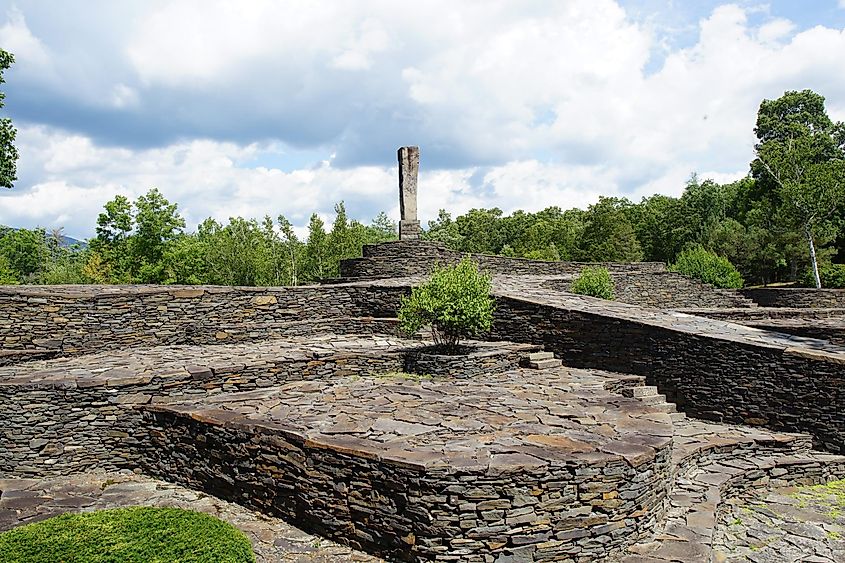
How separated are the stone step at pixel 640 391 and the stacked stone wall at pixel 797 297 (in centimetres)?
1184

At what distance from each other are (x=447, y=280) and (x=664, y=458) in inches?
167

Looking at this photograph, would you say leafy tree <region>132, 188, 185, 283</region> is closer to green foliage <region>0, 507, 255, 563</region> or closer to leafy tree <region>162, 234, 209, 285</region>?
leafy tree <region>162, 234, 209, 285</region>

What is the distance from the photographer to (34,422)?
661 centimetres

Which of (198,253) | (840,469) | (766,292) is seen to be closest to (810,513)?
(840,469)

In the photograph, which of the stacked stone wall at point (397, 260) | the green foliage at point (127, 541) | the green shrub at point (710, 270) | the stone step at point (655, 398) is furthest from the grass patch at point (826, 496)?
the green shrub at point (710, 270)

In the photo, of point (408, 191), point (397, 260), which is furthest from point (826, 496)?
point (408, 191)

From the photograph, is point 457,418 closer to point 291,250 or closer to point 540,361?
point 540,361

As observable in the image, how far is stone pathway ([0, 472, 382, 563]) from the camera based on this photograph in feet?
16.2

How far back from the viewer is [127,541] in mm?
3592

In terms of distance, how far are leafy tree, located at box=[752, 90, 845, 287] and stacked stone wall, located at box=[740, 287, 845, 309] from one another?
19.3 feet

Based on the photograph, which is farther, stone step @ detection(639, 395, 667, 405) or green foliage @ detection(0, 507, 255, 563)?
stone step @ detection(639, 395, 667, 405)

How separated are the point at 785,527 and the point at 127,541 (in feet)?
18.0

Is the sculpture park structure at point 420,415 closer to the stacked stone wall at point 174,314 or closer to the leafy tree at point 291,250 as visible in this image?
the stacked stone wall at point 174,314

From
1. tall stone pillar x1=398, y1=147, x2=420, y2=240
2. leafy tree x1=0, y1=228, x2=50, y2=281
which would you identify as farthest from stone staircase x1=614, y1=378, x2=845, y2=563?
leafy tree x1=0, y1=228, x2=50, y2=281
